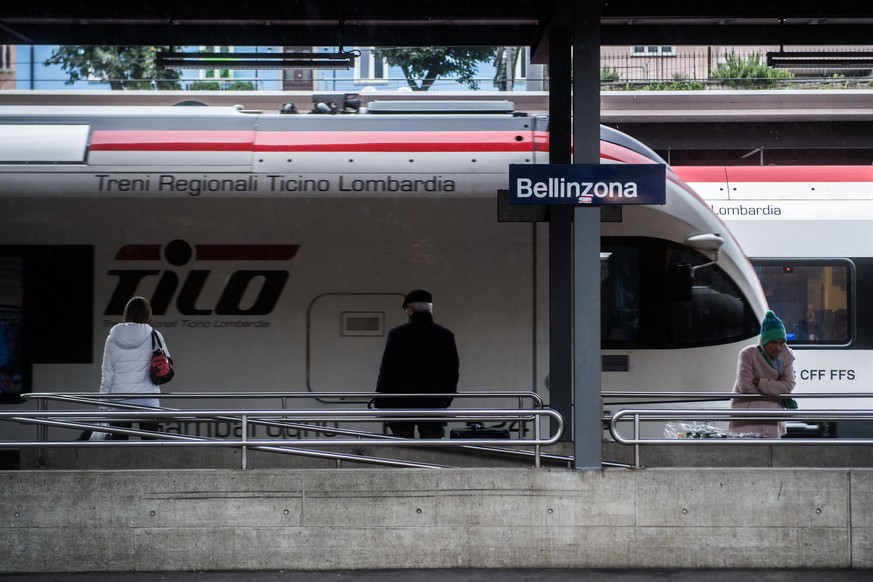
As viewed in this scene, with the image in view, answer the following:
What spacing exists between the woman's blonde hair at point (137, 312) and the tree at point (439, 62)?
1417cm

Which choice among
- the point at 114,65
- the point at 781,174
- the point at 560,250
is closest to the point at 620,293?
the point at 560,250

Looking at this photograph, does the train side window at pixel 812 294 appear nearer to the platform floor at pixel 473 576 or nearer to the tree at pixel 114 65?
the platform floor at pixel 473 576

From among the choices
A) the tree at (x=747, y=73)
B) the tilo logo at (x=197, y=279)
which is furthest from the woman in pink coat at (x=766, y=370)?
the tree at (x=747, y=73)

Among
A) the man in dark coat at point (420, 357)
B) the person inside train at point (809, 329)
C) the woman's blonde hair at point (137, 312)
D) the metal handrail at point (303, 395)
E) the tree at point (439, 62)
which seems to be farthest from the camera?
the tree at point (439, 62)

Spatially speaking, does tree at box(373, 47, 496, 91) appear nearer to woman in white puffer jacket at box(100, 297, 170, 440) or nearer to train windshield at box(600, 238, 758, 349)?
train windshield at box(600, 238, 758, 349)

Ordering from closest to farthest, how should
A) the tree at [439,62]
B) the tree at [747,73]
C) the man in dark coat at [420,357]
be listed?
the man in dark coat at [420,357], the tree at [747,73], the tree at [439,62]

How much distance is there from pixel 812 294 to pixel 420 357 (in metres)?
6.52

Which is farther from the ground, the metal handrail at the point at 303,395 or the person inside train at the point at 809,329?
the person inside train at the point at 809,329

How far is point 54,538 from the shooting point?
6.27 meters

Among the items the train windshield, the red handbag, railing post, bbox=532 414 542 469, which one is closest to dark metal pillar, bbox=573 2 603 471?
railing post, bbox=532 414 542 469

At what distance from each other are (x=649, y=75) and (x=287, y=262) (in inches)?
631
